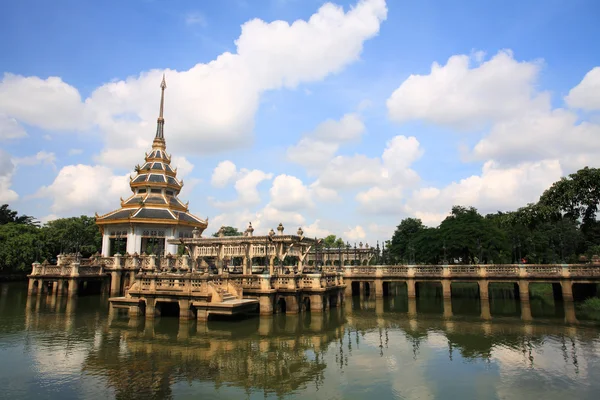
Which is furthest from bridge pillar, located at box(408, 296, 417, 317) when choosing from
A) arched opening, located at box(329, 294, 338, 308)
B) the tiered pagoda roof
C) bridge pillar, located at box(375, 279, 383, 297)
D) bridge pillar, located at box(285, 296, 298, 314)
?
the tiered pagoda roof

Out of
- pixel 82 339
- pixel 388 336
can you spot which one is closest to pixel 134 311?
pixel 82 339

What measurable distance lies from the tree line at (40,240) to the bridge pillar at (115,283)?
11.2 m

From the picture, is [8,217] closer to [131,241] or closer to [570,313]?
[131,241]

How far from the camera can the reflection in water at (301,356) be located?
12.1 meters

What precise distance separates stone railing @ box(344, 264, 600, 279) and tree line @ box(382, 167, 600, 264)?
3623 mm

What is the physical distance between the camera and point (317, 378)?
44.1ft

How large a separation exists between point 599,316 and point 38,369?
2953cm

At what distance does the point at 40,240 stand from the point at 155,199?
744 inches

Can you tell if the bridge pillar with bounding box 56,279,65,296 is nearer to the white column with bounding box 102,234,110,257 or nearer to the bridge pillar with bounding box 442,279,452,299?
the white column with bounding box 102,234,110,257

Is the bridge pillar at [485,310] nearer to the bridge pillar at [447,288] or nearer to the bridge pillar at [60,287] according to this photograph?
the bridge pillar at [447,288]

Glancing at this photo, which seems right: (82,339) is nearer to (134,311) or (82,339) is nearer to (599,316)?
(134,311)

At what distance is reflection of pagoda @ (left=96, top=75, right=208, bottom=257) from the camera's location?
4731 centimetres

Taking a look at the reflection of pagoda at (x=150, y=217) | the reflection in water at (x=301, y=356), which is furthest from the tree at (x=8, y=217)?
the reflection in water at (x=301, y=356)

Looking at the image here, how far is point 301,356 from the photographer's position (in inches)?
641
